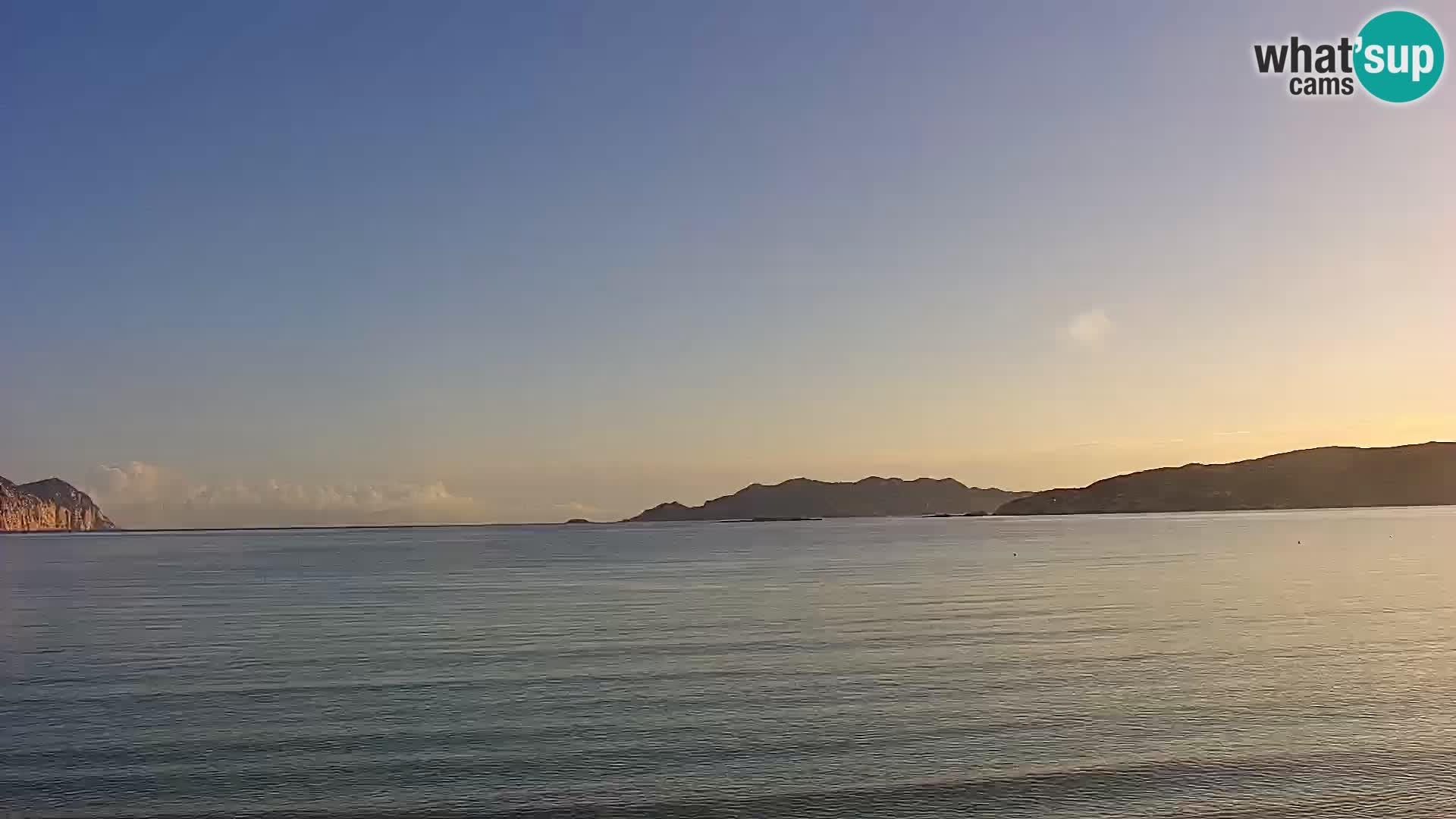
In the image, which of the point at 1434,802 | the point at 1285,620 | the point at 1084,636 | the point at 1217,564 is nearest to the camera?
the point at 1434,802

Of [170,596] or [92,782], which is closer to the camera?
[92,782]

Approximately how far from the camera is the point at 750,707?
116 ft

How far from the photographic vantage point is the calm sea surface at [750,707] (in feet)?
82.6

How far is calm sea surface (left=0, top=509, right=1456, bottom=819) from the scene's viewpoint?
25188 mm

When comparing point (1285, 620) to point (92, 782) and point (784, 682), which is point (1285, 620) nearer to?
point (784, 682)

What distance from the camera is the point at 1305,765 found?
2717 cm

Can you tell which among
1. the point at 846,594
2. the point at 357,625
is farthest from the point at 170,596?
the point at 846,594

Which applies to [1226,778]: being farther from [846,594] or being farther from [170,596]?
[170,596]

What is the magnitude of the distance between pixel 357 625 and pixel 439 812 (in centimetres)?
4420

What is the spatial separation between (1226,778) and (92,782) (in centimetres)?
2576

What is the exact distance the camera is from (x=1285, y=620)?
60.5 metres

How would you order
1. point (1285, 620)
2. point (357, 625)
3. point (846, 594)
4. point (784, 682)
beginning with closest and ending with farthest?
point (784, 682) → point (1285, 620) → point (357, 625) → point (846, 594)

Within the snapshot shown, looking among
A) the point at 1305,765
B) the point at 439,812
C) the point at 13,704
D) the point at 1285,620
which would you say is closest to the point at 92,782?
the point at 439,812

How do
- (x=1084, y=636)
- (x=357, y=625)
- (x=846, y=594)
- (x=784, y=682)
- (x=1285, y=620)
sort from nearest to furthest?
(x=784, y=682)
(x=1084, y=636)
(x=1285, y=620)
(x=357, y=625)
(x=846, y=594)
